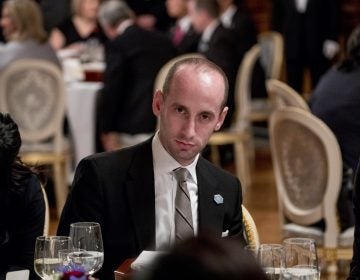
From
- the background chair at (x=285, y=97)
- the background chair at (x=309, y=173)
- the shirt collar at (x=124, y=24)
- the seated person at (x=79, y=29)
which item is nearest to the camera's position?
the background chair at (x=309, y=173)

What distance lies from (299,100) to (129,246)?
7.03 feet

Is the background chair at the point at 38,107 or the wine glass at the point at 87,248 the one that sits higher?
the wine glass at the point at 87,248

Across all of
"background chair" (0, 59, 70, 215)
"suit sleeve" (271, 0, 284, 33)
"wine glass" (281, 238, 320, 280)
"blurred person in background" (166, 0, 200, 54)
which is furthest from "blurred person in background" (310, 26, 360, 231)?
"suit sleeve" (271, 0, 284, 33)

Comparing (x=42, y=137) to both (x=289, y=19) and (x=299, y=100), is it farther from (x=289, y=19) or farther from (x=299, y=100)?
(x=289, y=19)

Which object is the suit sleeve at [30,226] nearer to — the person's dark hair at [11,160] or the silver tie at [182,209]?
the person's dark hair at [11,160]

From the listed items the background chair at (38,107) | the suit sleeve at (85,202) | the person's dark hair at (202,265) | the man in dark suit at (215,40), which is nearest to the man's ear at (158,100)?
the suit sleeve at (85,202)

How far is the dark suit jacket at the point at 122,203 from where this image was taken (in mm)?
2600

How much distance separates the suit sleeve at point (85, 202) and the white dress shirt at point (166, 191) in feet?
0.52

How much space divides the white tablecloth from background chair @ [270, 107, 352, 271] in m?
2.56

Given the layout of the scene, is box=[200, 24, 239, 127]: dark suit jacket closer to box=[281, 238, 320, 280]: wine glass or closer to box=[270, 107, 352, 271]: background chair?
box=[270, 107, 352, 271]: background chair

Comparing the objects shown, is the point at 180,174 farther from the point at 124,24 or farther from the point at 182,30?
the point at 182,30

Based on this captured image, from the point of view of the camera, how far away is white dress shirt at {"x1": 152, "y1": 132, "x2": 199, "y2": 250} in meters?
2.64

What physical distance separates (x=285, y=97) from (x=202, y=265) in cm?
361

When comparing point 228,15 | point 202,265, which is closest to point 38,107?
point 228,15
